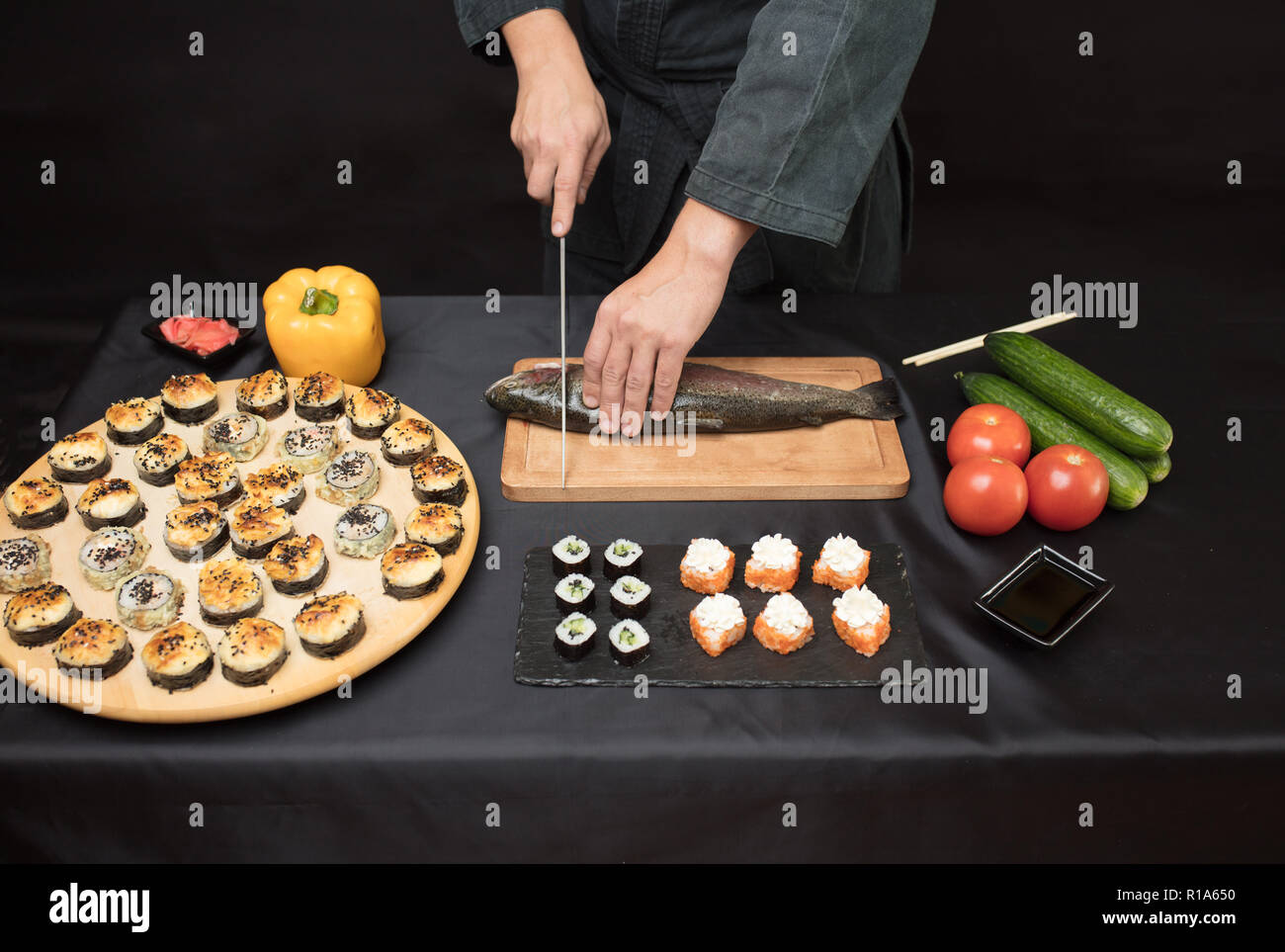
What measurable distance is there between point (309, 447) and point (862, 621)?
1.37 meters

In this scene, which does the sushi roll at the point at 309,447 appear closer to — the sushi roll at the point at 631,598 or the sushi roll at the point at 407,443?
the sushi roll at the point at 407,443

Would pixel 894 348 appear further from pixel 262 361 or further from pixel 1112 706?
pixel 262 361

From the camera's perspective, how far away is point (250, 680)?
1956 mm

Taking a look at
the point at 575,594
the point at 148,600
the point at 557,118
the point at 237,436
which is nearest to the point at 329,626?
the point at 148,600

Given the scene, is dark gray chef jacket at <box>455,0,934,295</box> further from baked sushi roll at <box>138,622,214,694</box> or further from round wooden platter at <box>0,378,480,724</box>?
baked sushi roll at <box>138,622,214,694</box>

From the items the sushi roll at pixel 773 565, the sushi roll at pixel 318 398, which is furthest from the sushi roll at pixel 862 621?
the sushi roll at pixel 318 398

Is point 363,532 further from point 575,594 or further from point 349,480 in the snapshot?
point 575,594

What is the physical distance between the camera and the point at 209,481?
237cm

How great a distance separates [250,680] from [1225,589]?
6.87ft

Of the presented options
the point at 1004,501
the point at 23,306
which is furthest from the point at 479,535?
the point at 23,306

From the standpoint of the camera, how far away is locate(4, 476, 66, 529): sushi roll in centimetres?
225

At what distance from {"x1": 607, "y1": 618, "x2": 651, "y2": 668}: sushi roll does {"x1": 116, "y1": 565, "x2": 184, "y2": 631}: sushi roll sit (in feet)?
2.98

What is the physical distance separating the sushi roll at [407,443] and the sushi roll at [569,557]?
1.43 ft

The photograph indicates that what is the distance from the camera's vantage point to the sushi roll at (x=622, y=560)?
2.25 meters
